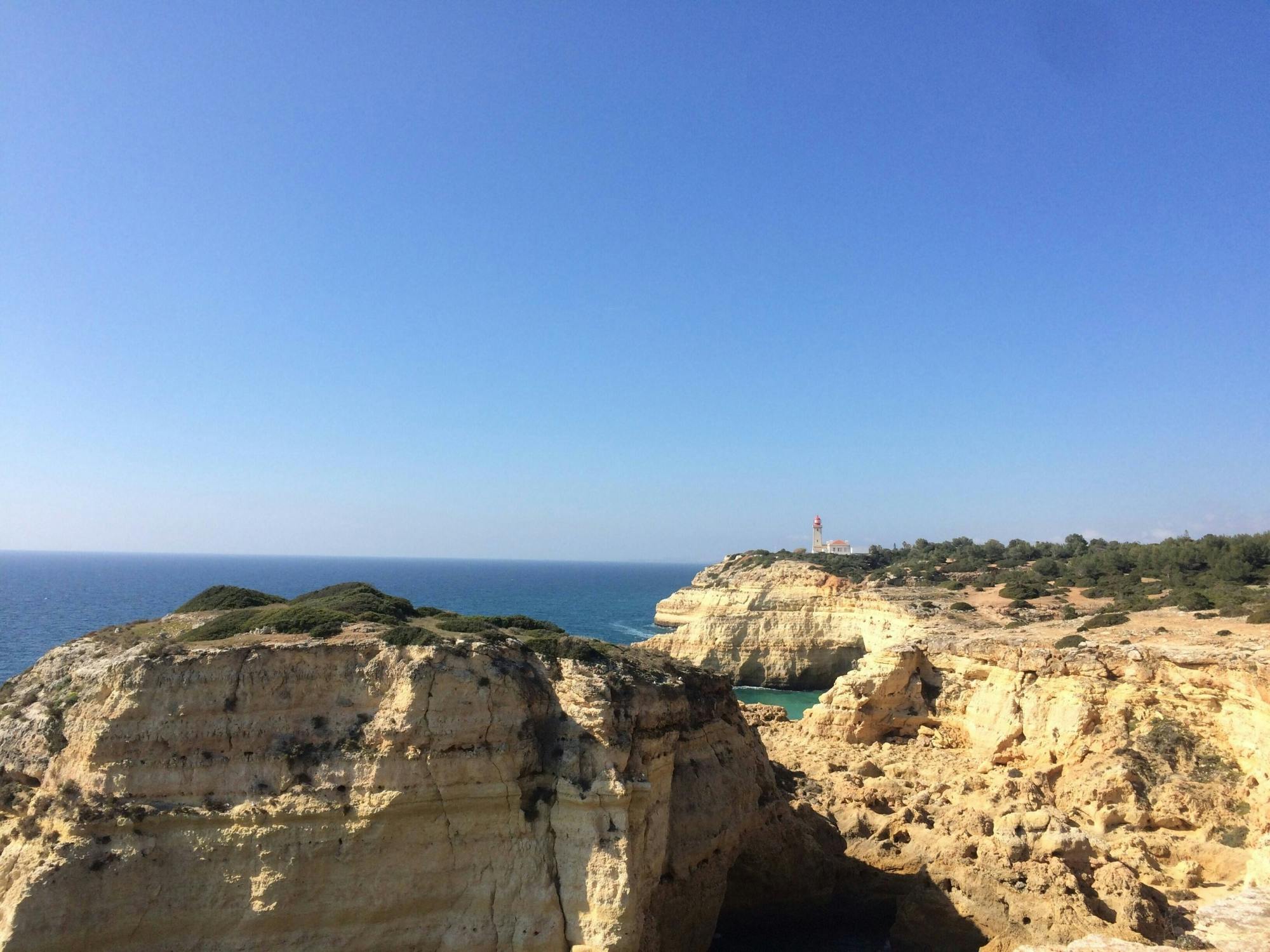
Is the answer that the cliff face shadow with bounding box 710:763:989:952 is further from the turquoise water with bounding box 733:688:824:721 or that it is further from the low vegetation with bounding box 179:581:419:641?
the turquoise water with bounding box 733:688:824:721

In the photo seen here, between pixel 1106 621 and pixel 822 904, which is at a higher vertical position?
pixel 1106 621

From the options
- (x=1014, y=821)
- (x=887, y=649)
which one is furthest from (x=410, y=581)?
(x=1014, y=821)

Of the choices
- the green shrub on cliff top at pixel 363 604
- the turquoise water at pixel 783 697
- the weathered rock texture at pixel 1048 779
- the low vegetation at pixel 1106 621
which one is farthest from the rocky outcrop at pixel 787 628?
the green shrub on cliff top at pixel 363 604

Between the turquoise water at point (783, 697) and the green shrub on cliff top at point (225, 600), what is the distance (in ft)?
109

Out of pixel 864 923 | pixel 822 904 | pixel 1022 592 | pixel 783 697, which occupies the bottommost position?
pixel 783 697

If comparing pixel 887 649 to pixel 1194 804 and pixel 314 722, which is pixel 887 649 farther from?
pixel 314 722

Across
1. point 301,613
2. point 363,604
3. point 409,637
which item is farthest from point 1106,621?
point 301,613

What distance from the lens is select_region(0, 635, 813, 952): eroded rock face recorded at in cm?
1056

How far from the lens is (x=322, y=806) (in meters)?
11.2

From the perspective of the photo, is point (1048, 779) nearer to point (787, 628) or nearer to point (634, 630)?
point (787, 628)

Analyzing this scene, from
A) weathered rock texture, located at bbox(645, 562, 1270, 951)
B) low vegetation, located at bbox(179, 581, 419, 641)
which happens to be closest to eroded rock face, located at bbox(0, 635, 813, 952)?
low vegetation, located at bbox(179, 581, 419, 641)

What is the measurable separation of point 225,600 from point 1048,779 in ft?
81.7

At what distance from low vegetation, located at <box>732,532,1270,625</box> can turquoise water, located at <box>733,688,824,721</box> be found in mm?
13591

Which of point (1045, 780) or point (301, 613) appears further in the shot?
point (1045, 780)
